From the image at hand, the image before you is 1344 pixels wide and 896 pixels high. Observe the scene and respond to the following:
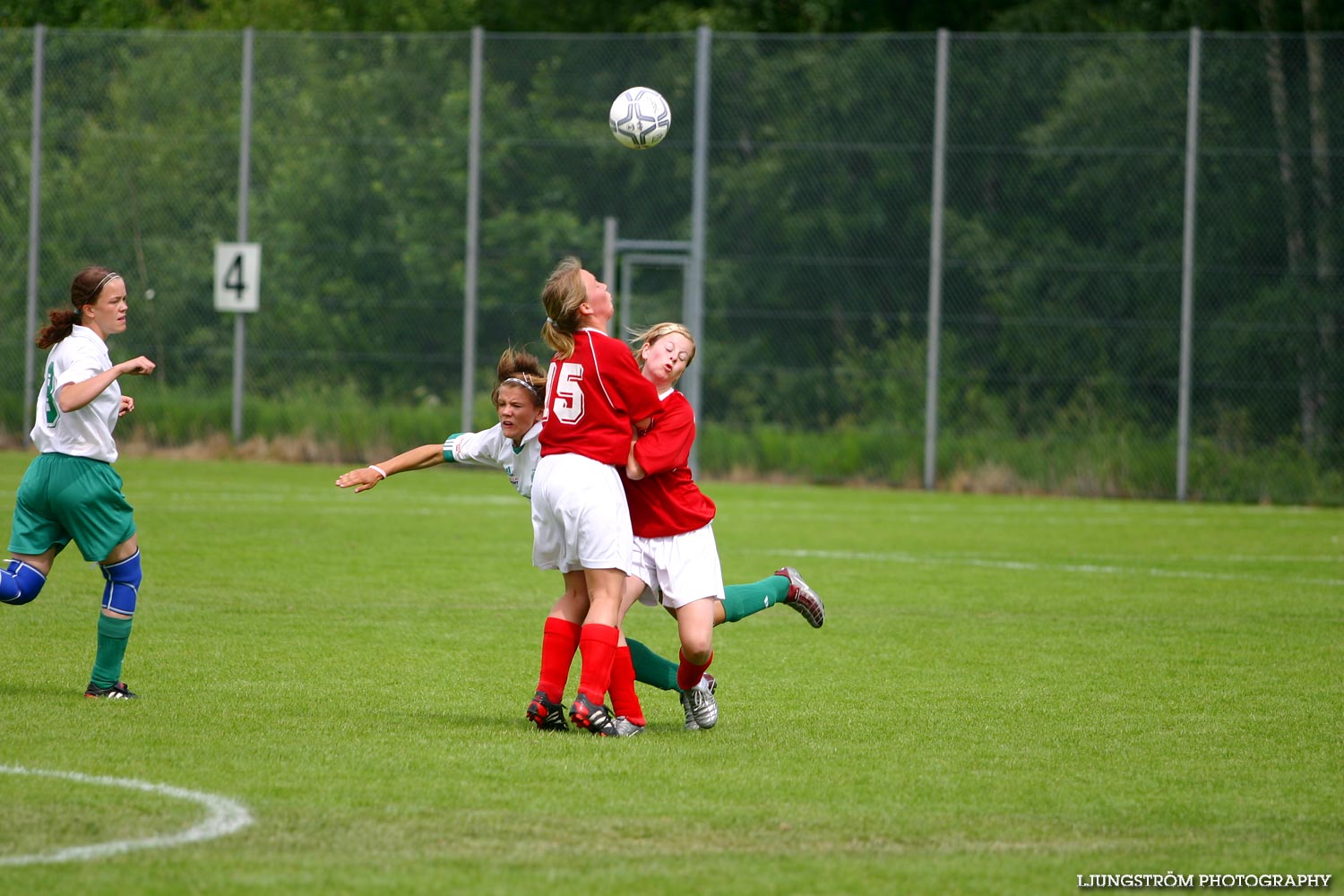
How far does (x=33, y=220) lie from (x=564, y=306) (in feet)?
Answer: 60.8

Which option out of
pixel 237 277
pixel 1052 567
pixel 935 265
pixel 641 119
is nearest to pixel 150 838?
pixel 641 119

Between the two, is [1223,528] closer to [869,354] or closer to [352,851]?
[869,354]

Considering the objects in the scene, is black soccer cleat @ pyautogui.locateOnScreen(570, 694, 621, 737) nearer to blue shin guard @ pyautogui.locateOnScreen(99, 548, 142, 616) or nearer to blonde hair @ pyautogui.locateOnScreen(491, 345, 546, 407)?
blonde hair @ pyautogui.locateOnScreen(491, 345, 546, 407)

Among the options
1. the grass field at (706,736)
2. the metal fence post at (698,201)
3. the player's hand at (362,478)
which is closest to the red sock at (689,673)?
the grass field at (706,736)

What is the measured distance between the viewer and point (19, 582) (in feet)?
20.4

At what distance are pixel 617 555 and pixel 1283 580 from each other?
271 inches

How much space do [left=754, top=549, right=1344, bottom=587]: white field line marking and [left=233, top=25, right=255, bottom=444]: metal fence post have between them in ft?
37.4

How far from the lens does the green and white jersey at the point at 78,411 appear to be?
6.18m

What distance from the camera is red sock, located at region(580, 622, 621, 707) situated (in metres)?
5.71

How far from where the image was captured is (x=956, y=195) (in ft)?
66.0

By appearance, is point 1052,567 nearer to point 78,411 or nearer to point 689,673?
point 689,673

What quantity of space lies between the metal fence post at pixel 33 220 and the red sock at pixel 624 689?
17.7 metres

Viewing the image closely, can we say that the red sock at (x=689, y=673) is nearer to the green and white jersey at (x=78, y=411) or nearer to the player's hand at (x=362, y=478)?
the player's hand at (x=362, y=478)

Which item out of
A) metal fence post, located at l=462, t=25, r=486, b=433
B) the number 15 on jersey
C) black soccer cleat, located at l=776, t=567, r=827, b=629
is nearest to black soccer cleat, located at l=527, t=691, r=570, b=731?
black soccer cleat, located at l=776, t=567, r=827, b=629
